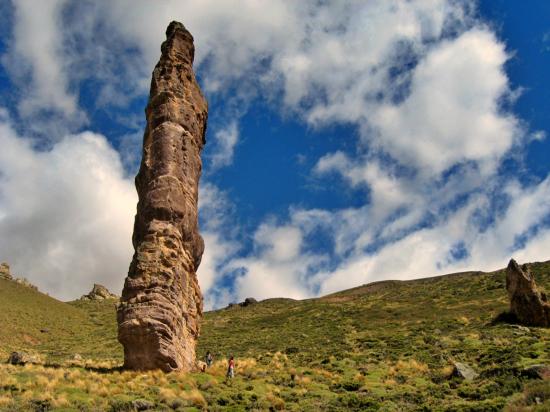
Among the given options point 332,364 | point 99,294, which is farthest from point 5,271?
point 332,364

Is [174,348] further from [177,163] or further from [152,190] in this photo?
[177,163]

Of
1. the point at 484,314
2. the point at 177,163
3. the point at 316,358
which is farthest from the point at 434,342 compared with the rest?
the point at 177,163

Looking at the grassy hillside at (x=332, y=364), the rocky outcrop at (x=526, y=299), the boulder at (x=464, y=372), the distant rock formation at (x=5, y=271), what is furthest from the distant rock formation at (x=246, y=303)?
the boulder at (x=464, y=372)

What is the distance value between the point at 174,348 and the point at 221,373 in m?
4.51

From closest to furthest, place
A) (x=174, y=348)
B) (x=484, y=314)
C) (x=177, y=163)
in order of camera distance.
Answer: (x=174, y=348) → (x=177, y=163) → (x=484, y=314)

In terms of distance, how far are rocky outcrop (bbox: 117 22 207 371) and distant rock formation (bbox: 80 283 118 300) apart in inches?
3765

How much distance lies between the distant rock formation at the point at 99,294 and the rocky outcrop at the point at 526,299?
102243 mm

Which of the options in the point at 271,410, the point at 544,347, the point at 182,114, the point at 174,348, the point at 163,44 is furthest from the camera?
the point at 163,44

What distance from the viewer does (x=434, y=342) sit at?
39.9 metres

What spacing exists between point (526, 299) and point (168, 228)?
29725mm

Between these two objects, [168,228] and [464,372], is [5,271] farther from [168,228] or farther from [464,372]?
[464,372]

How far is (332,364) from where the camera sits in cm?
3481

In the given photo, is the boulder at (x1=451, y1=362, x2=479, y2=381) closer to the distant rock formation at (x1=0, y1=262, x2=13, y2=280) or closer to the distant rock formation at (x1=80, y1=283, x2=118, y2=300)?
the distant rock formation at (x1=0, y1=262, x2=13, y2=280)

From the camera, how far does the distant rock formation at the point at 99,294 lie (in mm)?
121619
